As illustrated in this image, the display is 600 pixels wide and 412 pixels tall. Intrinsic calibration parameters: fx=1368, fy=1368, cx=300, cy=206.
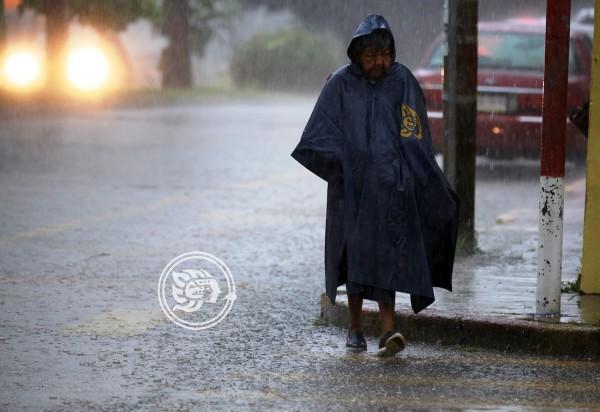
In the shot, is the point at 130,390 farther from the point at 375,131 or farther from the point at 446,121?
the point at 446,121

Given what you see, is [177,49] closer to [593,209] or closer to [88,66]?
[88,66]

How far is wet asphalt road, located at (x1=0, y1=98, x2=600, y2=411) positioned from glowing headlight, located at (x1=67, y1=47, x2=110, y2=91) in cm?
1650

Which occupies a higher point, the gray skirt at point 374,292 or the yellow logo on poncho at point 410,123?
the yellow logo on poncho at point 410,123

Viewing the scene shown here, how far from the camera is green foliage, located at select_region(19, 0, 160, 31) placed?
2977 centimetres

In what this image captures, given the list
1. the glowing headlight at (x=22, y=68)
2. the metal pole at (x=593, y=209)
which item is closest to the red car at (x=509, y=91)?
the metal pole at (x=593, y=209)

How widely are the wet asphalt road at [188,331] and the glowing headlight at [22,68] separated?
1412 centimetres

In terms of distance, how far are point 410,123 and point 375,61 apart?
13.8 inches

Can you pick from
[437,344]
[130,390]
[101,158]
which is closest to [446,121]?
[437,344]

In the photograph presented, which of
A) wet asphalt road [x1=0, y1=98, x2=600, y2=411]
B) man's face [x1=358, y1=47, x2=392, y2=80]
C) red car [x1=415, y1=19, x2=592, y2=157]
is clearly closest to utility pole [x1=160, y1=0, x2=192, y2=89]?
wet asphalt road [x1=0, y1=98, x2=600, y2=411]

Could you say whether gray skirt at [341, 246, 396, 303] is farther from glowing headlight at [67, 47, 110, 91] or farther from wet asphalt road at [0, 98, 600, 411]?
glowing headlight at [67, 47, 110, 91]

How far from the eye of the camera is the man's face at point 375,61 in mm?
6684

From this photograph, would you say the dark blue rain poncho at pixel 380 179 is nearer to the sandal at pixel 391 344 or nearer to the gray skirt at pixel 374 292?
the gray skirt at pixel 374 292

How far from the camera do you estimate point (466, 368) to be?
6.49 metres

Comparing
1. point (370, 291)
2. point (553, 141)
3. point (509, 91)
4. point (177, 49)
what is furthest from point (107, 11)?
point (370, 291)
